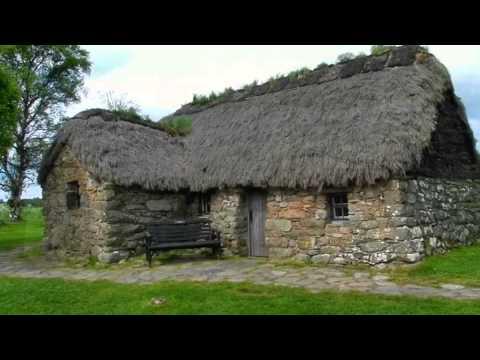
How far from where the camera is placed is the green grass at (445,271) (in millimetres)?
8060

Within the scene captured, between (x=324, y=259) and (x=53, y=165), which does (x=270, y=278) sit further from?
(x=53, y=165)

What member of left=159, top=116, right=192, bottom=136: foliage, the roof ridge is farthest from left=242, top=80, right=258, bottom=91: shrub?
left=159, top=116, right=192, bottom=136: foliage

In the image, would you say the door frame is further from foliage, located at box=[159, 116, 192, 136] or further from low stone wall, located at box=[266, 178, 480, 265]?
foliage, located at box=[159, 116, 192, 136]

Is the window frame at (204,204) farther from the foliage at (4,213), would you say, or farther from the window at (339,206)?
the foliage at (4,213)

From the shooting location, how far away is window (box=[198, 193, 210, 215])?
13.4 metres

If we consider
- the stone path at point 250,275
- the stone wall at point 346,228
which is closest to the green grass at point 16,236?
the stone path at point 250,275

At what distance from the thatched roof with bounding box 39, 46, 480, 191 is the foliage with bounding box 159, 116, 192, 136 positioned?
62cm

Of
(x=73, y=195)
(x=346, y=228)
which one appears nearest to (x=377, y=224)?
(x=346, y=228)

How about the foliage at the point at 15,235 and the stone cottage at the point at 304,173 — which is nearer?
the stone cottage at the point at 304,173

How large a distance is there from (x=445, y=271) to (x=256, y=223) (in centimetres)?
507

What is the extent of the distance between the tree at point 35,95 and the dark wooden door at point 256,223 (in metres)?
21.2

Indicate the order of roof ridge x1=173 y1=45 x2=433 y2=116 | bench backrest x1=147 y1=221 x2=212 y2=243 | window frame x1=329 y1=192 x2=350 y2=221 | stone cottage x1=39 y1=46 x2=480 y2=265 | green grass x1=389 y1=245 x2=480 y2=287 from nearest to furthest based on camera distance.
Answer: green grass x1=389 y1=245 x2=480 y2=287, stone cottage x1=39 y1=46 x2=480 y2=265, window frame x1=329 y1=192 x2=350 y2=221, bench backrest x1=147 y1=221 x2=212 y2=243, roof ridge x1=173 y1=45 x2=433 y2=116

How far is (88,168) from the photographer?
38.2 ft
